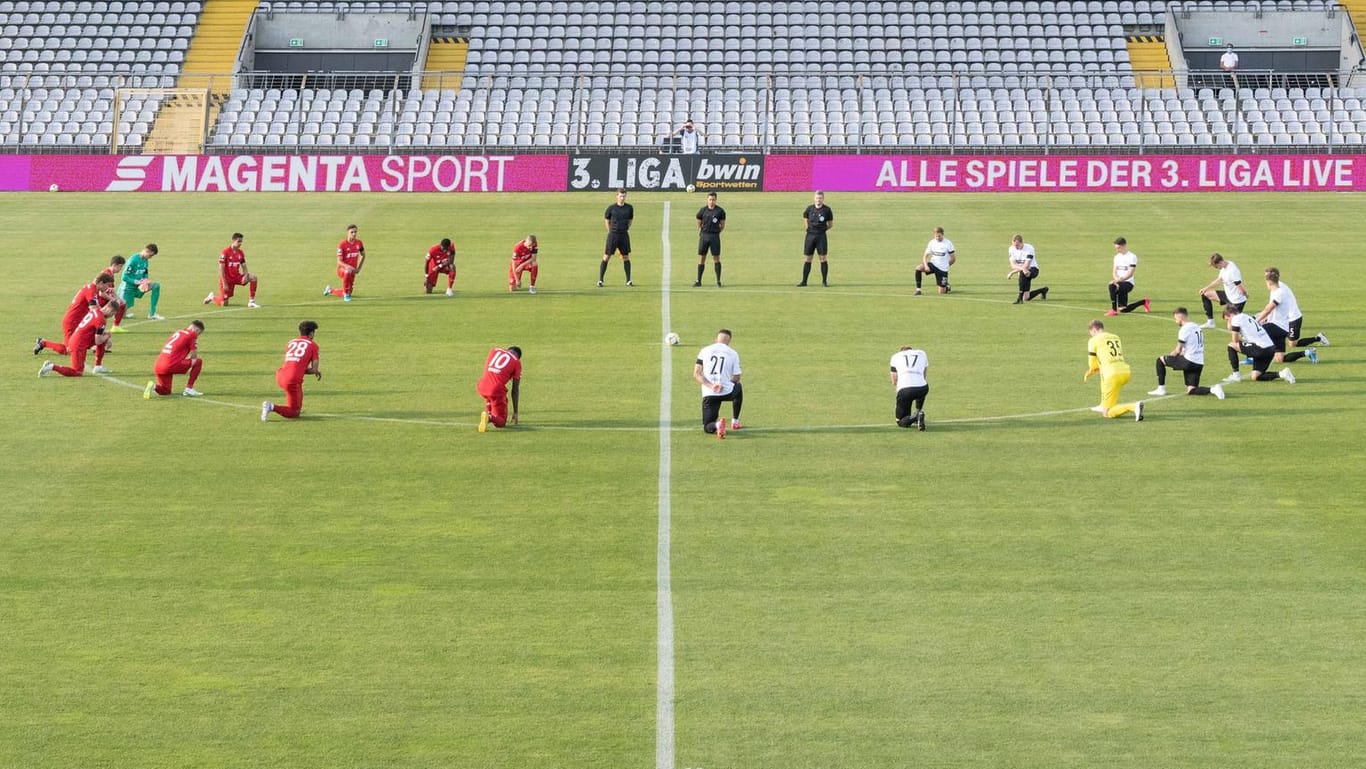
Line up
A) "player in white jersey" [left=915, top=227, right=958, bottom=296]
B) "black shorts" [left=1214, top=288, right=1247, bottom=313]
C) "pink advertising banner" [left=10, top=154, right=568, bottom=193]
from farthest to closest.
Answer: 1. "pink advertising banner" [left=10, top=154, right=568, bottom=193]
2. "player in white jersey" [left=915, top=227, right=958, bottom=296]
3. "black shorts" [left=1214, top=288, right=1247, bottom=313]

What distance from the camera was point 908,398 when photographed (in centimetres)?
2469

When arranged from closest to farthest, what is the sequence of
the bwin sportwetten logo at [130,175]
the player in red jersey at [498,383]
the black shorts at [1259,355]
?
1. the player in red jersey at [498,383]
2. the black shorts at [1259,355]
3. the bwin sportwetten logo at [130,175]

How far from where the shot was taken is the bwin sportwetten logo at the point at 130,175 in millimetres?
54875

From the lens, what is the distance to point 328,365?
29625 mm

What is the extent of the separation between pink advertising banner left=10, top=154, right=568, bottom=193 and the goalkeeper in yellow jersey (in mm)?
31085

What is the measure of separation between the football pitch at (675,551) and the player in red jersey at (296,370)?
0.40 m

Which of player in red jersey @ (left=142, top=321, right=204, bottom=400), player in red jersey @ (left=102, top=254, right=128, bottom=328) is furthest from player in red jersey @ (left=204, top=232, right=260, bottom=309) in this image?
player in red jersey @ (left=142, top=321, right=204, bottom=400)

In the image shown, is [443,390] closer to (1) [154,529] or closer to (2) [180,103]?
(1) [154,529]

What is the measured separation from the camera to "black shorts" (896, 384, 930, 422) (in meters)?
24.5

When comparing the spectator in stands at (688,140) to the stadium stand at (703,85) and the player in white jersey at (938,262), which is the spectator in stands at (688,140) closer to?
the stadium stand at (703,85)

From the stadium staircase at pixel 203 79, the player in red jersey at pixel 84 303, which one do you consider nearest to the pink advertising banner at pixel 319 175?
the stadium staircase at pixel 203 79

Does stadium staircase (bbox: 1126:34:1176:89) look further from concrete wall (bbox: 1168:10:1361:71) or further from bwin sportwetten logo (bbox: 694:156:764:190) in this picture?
bwin sportwetten logo (bbox: 694:156:764:190)

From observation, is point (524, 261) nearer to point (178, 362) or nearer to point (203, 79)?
point (178, 362)

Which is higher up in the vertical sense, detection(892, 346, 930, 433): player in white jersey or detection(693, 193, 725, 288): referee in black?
detection(693, 193, 725, 288): referee in black
